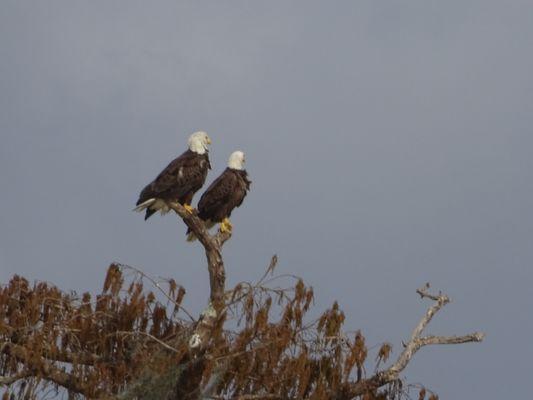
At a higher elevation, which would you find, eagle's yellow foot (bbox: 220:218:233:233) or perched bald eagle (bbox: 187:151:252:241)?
perched bald eagle (bbox: 187:151:252:241)

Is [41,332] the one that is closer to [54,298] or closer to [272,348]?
[54,298]

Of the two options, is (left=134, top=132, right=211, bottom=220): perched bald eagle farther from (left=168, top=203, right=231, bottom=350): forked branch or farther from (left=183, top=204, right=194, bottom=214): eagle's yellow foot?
(left=168, top=203, right=231, bottom=350): forked branch

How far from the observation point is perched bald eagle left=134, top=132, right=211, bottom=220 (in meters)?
15.4

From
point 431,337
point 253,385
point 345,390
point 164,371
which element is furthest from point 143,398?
point 431,337

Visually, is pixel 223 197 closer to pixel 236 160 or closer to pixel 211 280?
pixel 236 160

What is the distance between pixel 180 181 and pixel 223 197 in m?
0.65

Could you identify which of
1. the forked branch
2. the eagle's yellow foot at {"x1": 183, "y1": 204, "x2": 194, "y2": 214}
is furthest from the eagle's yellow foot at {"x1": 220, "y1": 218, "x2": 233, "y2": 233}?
the forked branch

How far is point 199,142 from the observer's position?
631 inches

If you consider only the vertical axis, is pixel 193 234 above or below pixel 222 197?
below

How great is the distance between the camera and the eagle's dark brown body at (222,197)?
1580 centimetres

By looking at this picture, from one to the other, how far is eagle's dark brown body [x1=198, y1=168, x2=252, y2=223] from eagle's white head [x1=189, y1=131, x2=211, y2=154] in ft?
1.39

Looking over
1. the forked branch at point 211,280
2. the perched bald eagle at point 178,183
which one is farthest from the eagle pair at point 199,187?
the forked branch at point 211,280

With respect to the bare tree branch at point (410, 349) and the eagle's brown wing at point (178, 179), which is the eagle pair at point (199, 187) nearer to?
the eagle's brown wing at point (178, 179)

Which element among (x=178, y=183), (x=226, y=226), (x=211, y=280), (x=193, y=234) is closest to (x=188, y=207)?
(x=178, y=183)
